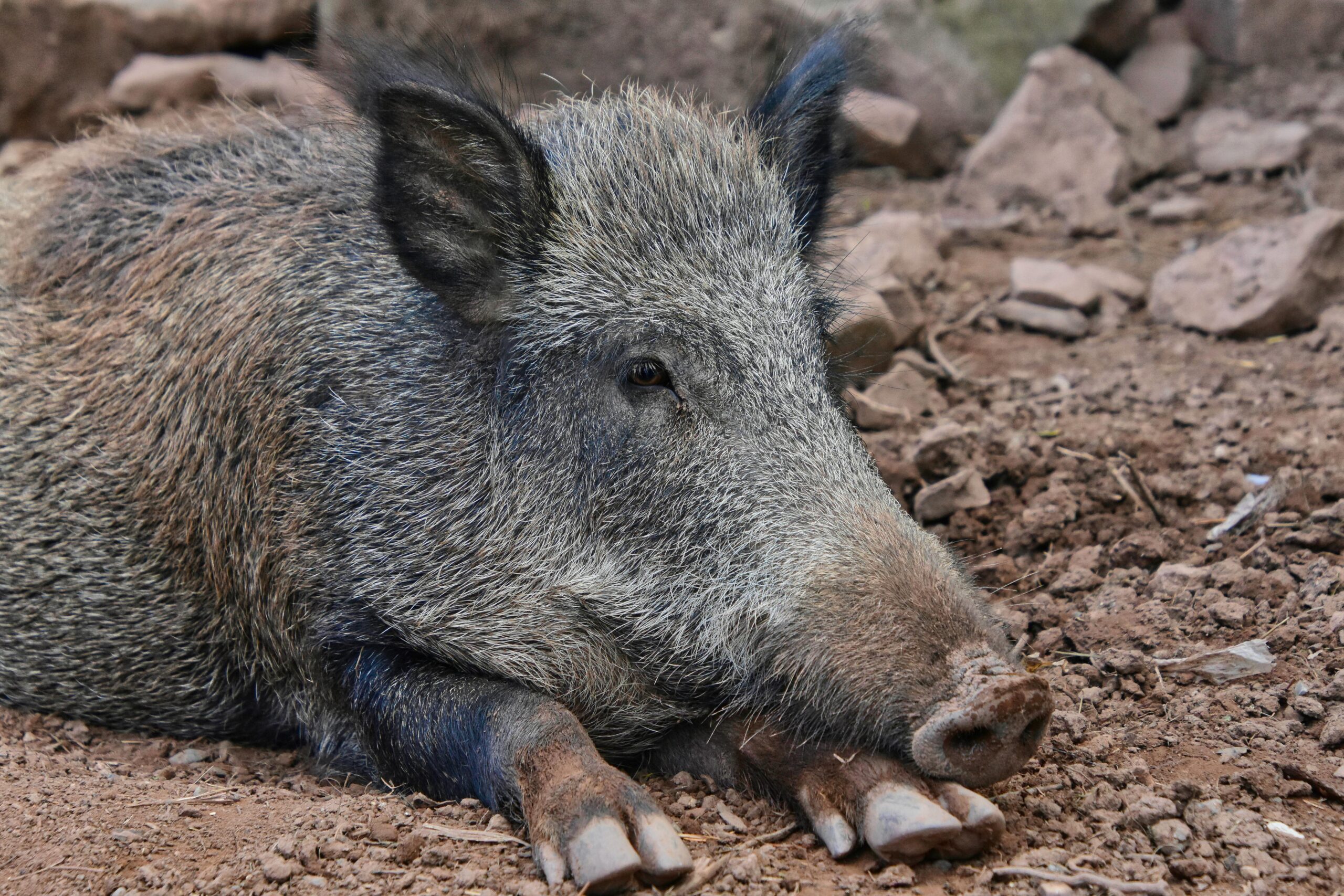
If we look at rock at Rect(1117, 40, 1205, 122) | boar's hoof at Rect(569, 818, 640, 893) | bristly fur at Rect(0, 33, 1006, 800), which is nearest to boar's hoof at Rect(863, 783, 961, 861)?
bristly fur at Rect(0, 33, 1006, 800)

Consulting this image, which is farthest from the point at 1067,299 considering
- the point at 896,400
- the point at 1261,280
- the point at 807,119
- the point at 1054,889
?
the point at 1054,889

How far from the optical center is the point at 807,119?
4008 millimetres

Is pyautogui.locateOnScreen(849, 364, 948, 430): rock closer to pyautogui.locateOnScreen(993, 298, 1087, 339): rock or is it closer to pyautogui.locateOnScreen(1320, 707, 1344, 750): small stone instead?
Result: pyautogui.locateOnScreen(993, 298, 1087, 339): rock

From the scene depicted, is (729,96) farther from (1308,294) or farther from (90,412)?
(90,412)

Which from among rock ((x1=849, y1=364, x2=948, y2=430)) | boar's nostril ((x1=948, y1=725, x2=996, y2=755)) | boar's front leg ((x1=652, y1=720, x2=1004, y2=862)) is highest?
rock ((x1=849, y1=364, x2=948, y2=430))

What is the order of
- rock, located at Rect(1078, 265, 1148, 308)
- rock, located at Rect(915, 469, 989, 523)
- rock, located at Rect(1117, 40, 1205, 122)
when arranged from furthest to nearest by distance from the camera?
rock, located at Rect(1117, 40, 1205, 122) → rock, located at Rect(1078, 265, 1148, 308) → rock, located at Rect(915, 469, 989, 523)

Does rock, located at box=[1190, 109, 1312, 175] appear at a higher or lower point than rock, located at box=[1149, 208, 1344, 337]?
higher

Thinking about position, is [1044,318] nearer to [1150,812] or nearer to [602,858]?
[1150,812]

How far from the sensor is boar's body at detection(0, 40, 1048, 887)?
116 inches

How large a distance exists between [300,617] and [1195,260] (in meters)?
4.25

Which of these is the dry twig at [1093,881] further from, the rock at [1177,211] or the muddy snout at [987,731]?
the rock at [1177,211]

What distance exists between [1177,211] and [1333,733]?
4517mm

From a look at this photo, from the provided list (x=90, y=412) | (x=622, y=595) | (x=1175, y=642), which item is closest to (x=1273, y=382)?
(x=1175, y=642)

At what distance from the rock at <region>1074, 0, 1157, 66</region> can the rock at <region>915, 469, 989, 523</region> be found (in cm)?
426
